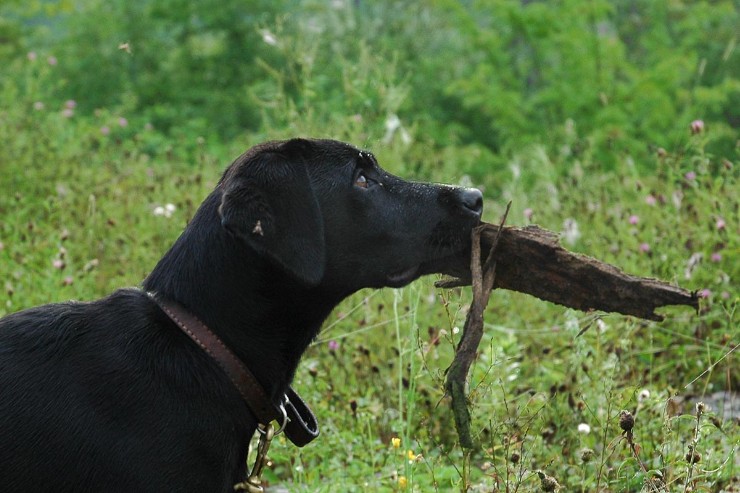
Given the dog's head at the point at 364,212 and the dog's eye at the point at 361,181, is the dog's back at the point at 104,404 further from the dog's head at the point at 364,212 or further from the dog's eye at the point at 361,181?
the dog's eye at the point at 361,181

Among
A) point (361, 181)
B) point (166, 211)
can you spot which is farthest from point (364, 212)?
point (166, 211)

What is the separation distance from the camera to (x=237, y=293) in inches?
126

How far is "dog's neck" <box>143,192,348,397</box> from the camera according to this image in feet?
10.5

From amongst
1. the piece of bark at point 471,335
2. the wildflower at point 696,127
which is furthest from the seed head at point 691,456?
the wildflower at point 696,127

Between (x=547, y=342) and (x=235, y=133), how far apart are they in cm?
1059

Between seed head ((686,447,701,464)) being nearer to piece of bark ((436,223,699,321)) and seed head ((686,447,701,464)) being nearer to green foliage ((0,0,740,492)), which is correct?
green foliage ((0,0,740,492))

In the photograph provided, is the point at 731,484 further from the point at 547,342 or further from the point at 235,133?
the point at 235,133

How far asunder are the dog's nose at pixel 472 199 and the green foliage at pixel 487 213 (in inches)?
12.9

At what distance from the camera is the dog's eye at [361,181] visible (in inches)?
138

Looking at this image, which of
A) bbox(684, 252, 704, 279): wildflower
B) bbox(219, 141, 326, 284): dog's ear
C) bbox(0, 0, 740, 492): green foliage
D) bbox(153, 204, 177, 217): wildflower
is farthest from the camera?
bbox(153, 204, 177, 217): wildflower

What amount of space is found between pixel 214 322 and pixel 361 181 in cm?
72

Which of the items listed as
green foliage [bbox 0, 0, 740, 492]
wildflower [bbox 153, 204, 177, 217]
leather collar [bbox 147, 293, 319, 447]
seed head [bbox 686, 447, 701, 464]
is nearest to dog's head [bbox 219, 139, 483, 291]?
green foliage [bbox 0, 0, 740, 492]

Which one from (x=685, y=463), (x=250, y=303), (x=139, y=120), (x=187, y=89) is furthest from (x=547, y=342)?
(x=187, y=89)

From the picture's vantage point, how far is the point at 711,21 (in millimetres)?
15680
